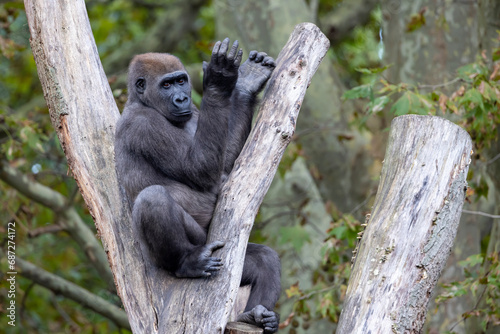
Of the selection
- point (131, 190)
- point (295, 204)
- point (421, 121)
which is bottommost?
point (295, 204)

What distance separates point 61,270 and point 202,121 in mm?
7206

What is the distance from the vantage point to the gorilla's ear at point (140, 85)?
427 cm

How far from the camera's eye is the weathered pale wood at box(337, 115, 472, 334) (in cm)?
312

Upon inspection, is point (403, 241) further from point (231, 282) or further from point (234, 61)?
point (234, 61)

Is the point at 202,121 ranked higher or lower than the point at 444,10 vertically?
lower

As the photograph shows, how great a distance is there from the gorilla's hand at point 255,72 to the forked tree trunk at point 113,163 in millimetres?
86

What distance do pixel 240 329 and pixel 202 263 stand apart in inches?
17.2

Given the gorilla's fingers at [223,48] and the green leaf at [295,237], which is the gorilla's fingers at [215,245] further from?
the green leaf at [295,237]

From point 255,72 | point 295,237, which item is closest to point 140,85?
point 255,72

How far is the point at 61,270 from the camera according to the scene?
394 inches

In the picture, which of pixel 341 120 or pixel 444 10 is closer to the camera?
pixel 444 10

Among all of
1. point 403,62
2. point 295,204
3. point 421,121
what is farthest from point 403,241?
point 295,204

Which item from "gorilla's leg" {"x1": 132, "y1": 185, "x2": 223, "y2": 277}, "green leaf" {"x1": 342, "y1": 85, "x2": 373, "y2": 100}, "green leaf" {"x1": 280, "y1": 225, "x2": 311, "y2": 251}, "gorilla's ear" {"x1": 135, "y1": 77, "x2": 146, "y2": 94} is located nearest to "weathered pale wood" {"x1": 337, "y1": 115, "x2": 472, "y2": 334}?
"gorilla's leg" {"x1": 132, "y1": 185, "x2": 223, "y2": 277}

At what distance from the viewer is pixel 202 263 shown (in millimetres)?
3309
